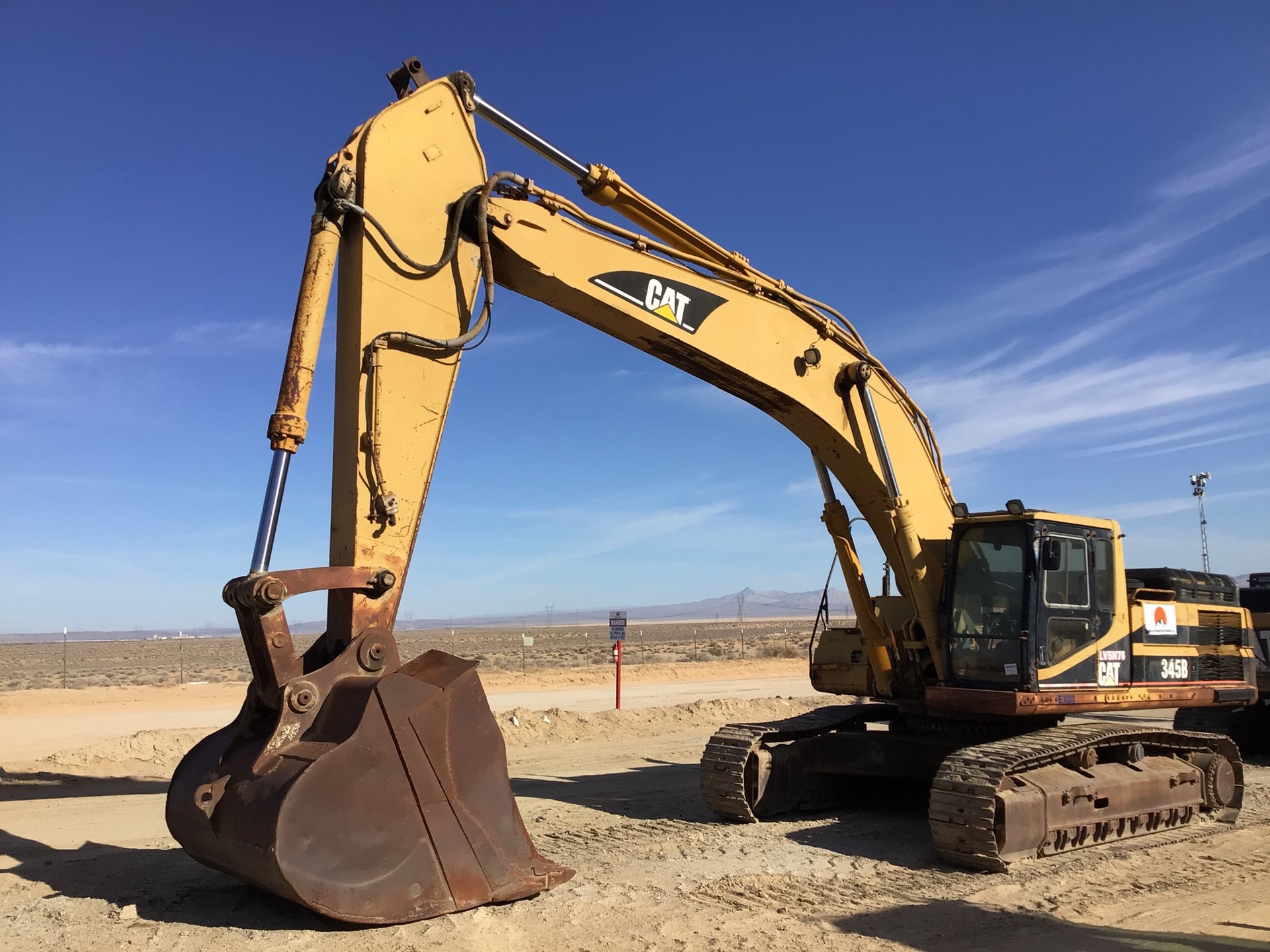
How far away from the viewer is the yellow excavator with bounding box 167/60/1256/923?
5441 millimetres

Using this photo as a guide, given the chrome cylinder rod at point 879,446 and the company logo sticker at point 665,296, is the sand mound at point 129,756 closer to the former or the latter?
the company logo sticker at point 665,296

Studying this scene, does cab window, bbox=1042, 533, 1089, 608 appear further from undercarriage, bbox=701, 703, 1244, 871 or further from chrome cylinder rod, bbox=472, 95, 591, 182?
chrome cylinder rod, bbox=472, 95, 591, 182

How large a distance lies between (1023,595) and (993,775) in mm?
1653

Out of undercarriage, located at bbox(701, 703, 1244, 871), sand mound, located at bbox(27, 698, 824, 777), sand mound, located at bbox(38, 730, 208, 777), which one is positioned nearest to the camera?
undercarriage, located at bbox(701, 703, 1244, 871)

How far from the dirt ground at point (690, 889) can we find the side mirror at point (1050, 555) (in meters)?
2.34

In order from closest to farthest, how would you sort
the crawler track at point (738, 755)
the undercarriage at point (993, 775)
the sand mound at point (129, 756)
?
the undercarriage at point (993, 775)
the crawler track at point (738, 755)
the sand mound at point (129, 756)

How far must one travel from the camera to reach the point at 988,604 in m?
8.66

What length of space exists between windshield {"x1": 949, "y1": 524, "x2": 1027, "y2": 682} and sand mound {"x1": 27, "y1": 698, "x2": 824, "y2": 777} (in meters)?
8.39

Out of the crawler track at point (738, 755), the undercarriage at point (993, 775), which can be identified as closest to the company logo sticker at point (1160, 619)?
the undercarriage at point (993, 775)

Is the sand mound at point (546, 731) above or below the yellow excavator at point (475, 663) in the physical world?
below

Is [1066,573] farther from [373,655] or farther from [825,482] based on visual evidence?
[373,655]

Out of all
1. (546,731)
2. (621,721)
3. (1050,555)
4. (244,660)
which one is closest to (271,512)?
(1050,555)

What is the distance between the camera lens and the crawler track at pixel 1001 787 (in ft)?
24.1

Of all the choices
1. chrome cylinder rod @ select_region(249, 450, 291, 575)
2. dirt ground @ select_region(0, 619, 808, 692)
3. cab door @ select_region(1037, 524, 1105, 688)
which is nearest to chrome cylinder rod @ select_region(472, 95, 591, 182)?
chrome cylinder rod @ select_region(249, 450, 291, 575)
